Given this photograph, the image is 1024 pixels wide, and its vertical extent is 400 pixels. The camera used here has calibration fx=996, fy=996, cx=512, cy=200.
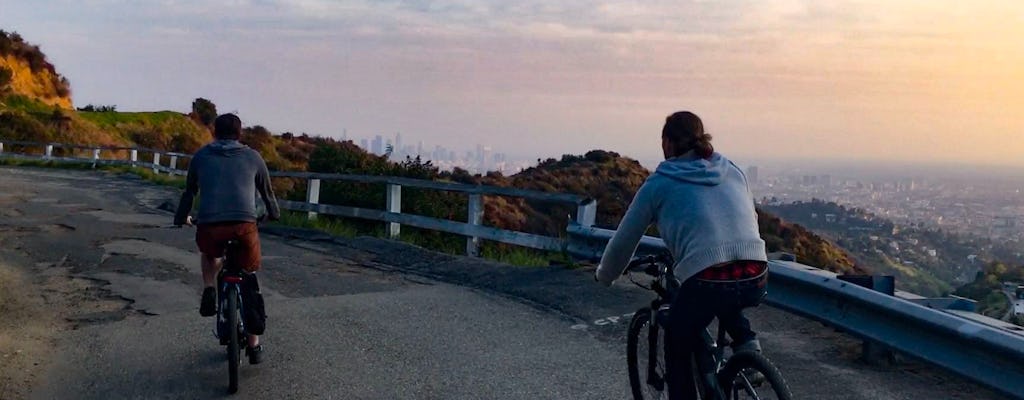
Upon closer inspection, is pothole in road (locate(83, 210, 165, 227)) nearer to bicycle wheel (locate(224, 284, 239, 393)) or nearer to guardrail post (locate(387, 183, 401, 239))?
guardrail post (locate(387, 183, 401, 239))

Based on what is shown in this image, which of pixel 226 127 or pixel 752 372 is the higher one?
pixel 226 127

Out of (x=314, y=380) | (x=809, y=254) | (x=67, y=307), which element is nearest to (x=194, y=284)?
(x=67, y=307)

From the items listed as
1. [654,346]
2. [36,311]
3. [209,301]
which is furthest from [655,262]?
[36,311]

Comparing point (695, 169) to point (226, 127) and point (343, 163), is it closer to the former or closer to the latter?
point (226, 127)

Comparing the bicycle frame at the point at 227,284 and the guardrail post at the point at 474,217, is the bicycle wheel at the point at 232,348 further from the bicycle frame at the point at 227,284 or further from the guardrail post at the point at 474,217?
the guardrail post at the point at 474,217

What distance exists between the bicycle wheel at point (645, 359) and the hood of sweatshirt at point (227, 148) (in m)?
3.01

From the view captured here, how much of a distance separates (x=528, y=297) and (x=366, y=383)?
12.1 feet

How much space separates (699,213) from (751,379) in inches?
28.2

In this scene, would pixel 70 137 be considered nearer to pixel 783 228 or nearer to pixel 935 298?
pixel 783 228

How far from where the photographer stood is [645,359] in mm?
5434

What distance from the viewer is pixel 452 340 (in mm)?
7887

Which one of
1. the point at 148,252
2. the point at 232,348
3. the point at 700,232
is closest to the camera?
the point at 700,232

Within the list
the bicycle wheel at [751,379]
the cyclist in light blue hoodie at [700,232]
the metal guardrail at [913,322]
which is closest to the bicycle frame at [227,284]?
the cyclist in light blue hoodie at [700,232]

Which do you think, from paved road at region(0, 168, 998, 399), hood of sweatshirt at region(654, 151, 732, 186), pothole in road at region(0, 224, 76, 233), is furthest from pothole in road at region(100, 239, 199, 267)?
hood of sweatshirt at region(654, 151, 732, 186)
